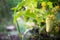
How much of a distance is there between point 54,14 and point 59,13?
3 cm

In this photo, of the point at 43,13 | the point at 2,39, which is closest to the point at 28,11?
the point at 43,13

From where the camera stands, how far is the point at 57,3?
684mm

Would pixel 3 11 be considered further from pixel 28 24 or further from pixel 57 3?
pixel 57 3

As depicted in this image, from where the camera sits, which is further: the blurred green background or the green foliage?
the blurred green background

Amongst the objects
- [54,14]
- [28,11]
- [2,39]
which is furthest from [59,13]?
Result: [2,39]

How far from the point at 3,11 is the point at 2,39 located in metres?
0.20

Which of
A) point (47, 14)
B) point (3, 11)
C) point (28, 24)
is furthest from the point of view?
point (3, 11)

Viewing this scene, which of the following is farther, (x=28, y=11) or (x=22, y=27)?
(x=22, y=27)

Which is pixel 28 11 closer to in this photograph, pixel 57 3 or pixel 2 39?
pixel 57 3

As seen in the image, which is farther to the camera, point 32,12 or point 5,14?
point 5,14

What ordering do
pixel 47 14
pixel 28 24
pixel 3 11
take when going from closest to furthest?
pixel 47 14 < pixel 28 24 < pixel 3 11

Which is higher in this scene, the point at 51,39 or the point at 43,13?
the point at 43,13

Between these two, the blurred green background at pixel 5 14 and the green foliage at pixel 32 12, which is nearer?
the green foliage at pixel 32 12

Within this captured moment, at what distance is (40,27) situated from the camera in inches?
28.8
